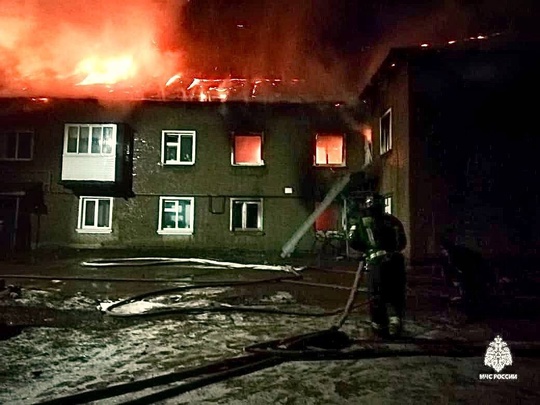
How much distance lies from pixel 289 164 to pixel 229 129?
2988mm

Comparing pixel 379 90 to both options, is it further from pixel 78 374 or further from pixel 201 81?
pixel 78 374

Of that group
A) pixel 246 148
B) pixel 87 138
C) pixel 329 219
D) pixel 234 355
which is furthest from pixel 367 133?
pixel 234 355

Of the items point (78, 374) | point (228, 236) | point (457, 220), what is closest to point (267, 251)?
point (228, 236)

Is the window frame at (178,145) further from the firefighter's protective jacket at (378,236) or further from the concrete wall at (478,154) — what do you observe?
the firefighter's protective jacket at (378,236)

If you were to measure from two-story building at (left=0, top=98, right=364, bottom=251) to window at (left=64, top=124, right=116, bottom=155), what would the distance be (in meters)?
0.04

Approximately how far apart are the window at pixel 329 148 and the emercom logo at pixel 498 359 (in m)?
14.2

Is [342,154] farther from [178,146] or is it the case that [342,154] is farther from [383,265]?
[383,265]

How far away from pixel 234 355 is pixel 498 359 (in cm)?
259

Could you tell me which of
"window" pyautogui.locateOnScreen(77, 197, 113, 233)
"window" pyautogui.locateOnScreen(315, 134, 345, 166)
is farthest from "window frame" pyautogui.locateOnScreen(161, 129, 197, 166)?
"window" pyautogui.locateOnScreen(315, 134, 345, 166)

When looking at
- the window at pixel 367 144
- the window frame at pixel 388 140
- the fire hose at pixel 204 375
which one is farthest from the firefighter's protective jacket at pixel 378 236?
the window at pixel 367 144

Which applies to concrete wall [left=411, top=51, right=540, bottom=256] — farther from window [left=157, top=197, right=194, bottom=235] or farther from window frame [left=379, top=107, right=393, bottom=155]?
window [left=157, top=197, right=194, bottom=235]

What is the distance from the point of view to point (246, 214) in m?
18.3

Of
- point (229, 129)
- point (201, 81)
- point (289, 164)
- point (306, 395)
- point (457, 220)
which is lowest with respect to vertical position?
point (306, 395)

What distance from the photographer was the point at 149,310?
652 centimetres
